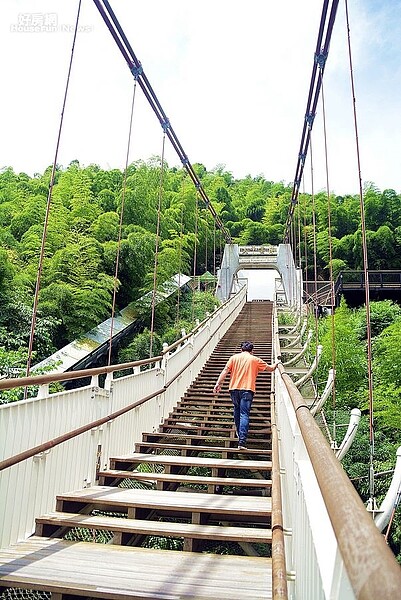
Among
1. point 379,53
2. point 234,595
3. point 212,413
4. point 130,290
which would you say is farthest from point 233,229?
point 234,595

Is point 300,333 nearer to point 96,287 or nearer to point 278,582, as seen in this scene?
point 96,287

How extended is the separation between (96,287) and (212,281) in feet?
44.8

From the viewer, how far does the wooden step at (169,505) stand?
3.39m

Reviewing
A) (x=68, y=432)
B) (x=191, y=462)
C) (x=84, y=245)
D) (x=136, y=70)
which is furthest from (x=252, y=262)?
(x=68, y=432)

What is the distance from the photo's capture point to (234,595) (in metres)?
2.27

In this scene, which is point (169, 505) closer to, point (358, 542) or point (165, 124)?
point (358, 542)

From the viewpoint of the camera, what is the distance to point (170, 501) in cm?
361

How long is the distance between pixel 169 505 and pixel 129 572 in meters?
0.94

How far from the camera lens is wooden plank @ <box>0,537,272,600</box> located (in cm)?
229

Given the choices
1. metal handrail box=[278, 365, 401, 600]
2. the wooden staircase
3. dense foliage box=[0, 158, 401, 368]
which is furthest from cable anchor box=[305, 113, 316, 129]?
metal handrail box=[278, 365, 401, 600]

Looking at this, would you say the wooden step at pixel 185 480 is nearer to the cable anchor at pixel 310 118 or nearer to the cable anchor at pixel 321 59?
the cable anchor at pixel 321 59

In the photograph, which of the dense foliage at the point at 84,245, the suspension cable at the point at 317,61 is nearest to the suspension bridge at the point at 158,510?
the suspension cable at the point at 317,61

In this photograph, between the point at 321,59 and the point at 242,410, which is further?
the point at 321,59

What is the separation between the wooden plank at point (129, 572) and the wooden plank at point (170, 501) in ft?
1.62
